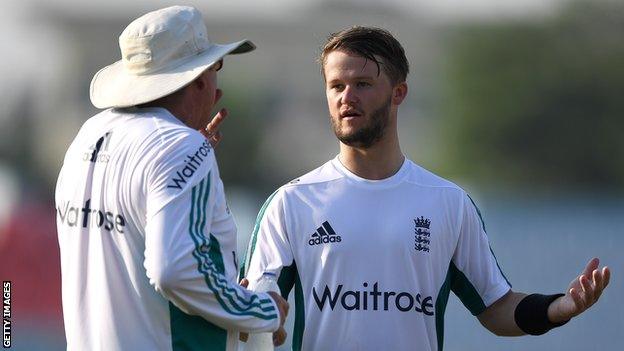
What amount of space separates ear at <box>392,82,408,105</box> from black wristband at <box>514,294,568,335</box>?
2.88ft

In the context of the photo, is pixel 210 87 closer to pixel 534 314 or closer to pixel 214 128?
pixel 214 128

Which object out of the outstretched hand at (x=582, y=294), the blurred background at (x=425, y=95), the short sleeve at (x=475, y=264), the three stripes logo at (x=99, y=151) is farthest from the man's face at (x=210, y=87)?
the blurred background at (x=425, y=95)

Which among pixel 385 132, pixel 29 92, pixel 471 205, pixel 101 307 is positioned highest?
pixel 29 92

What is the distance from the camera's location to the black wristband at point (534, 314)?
4.24 metres

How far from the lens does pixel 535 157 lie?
14.6 m

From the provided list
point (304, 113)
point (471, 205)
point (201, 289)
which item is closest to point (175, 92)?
point (201, 289)

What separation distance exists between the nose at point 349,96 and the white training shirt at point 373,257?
10.7 inches

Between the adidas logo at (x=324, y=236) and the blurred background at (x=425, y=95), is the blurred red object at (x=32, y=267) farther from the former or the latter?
the adidas logo at (x=324, y=236)

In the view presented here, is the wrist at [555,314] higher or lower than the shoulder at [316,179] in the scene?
lower

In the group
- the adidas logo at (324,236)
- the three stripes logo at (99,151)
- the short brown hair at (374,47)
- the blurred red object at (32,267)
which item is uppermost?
the short brown hair at (374,47)

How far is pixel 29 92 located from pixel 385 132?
10.4 m

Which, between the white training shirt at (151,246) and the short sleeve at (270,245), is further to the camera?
the short sleeve at (270,245)

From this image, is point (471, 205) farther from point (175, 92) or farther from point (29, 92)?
point (29, 92)

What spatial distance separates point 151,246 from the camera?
324 centimetres
